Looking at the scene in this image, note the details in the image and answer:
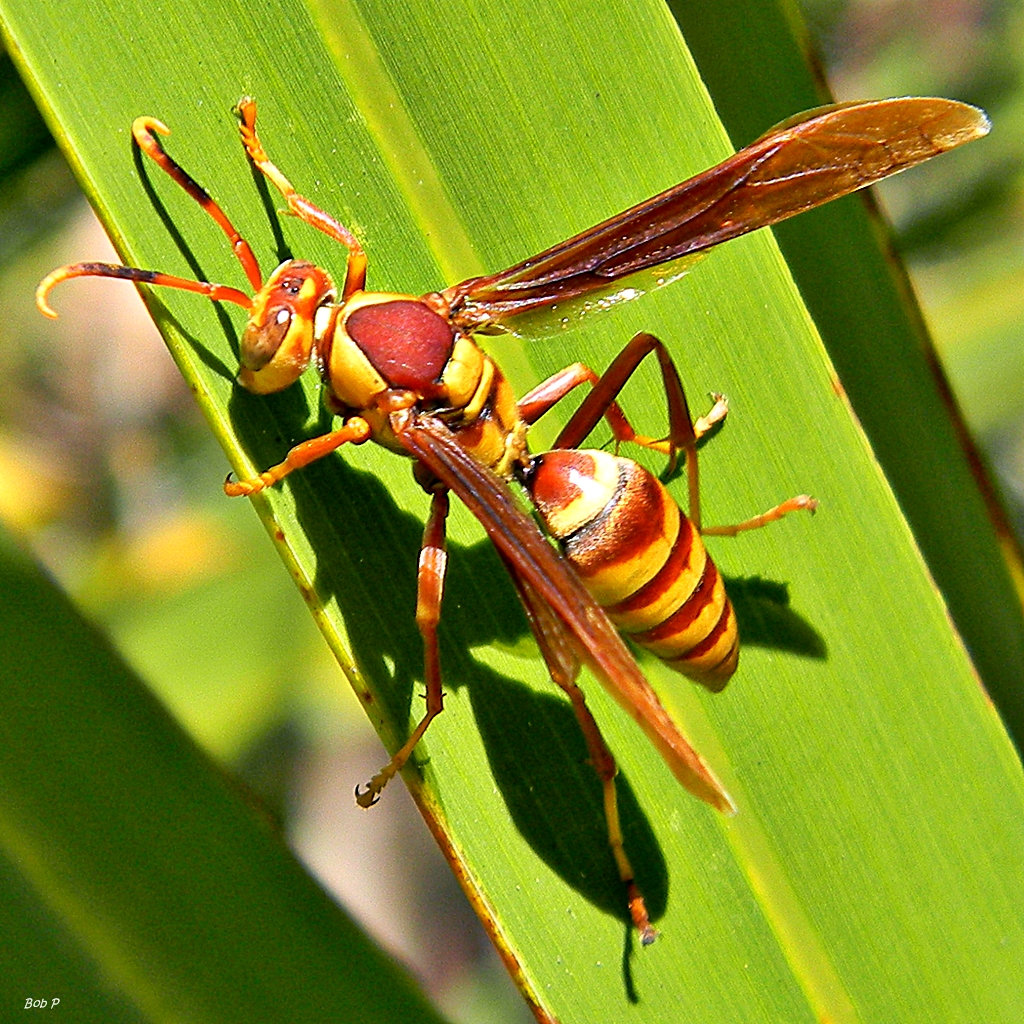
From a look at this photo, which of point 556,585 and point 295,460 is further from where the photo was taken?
point 295,460

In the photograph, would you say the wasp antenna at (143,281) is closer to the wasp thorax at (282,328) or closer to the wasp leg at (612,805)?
the wasp thorax at (282,328)

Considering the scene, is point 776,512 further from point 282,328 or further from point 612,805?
point 282,328

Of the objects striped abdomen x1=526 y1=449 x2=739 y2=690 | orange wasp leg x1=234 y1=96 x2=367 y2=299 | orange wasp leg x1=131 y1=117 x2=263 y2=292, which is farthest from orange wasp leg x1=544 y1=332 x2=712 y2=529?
orange wasp leg x1=131 y1=117 x2=263 y2=292

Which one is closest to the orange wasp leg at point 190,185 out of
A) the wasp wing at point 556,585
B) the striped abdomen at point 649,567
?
the wasp wing at point 556,585

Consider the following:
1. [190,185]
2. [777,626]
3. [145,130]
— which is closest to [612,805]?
[777,626]

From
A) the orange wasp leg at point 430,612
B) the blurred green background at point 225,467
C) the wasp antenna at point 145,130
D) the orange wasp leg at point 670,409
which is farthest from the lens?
the blurred green background at point 225,467

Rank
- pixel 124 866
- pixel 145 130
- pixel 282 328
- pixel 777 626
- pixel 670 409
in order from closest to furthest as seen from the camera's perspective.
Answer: pixel 124 866 < pixel 145 130 < pixel 282 328 < pixel 670 409 < pixel 777 626

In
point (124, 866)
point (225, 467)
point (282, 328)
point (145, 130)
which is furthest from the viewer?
point (225, 467)
